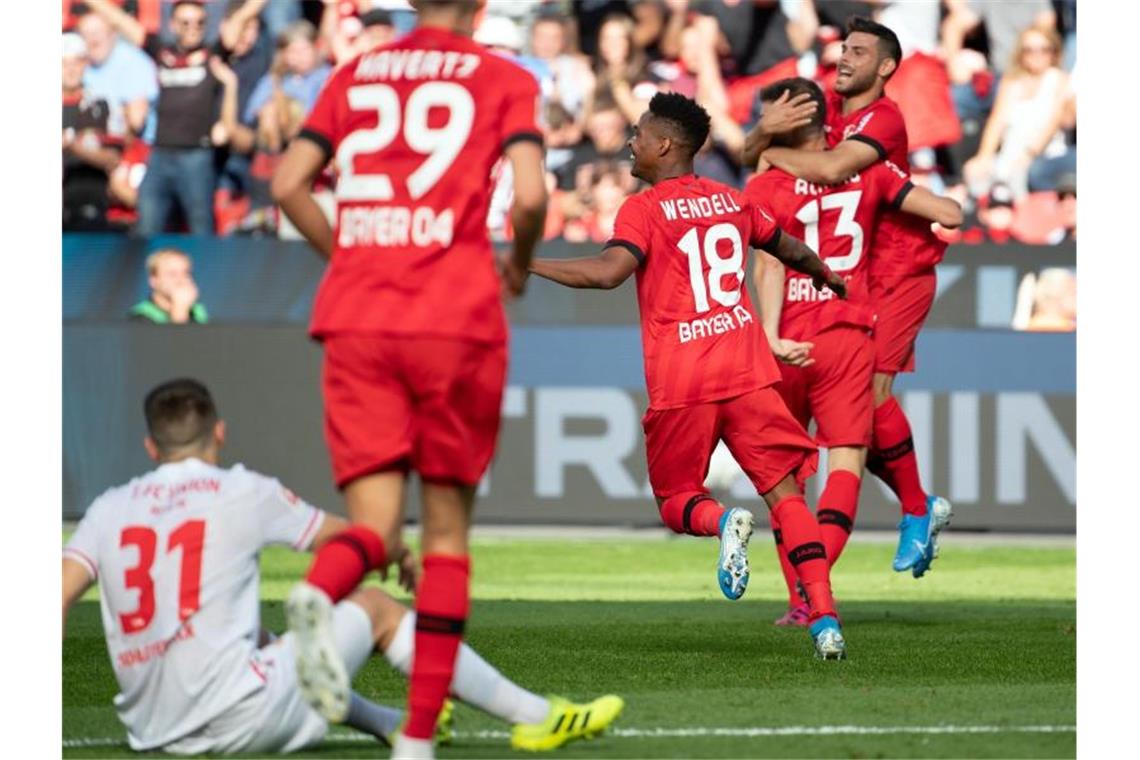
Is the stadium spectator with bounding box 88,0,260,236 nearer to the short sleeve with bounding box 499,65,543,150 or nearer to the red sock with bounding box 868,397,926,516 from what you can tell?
the red sock with bounding box 868,397,926,516

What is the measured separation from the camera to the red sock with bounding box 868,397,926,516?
425 inches

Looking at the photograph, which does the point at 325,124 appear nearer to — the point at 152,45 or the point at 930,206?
the point at 930,206

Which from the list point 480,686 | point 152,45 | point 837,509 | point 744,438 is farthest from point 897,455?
point 152,45

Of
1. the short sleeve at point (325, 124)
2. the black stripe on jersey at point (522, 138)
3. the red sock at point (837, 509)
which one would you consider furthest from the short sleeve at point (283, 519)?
the red sock at point (837, 509)

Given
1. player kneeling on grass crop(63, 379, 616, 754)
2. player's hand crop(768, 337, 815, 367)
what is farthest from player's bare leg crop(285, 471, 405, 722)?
player's hand crop(768, 337, 815, 367)

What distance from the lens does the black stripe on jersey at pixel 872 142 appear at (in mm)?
9859

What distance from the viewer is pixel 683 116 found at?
29.0 feet

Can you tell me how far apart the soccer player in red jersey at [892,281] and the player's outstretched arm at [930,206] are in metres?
0.23

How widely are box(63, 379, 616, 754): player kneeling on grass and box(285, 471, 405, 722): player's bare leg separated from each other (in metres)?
0.13

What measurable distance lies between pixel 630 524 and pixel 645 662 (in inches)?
274

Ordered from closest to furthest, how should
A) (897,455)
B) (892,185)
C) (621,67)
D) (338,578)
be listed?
(338,578) < (892,185) < (897,455) < (621,67)

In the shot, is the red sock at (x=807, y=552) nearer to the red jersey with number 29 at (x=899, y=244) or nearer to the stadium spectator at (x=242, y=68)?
the red jersey with number 29 at (x=899, y=244)

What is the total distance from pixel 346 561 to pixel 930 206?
5.00m

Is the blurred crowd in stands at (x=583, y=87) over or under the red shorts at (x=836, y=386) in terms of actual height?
over
